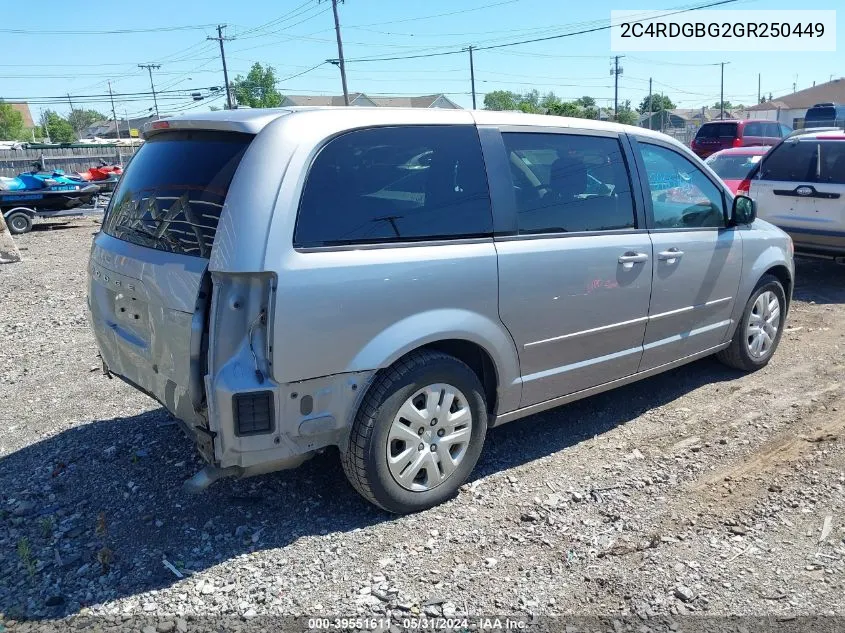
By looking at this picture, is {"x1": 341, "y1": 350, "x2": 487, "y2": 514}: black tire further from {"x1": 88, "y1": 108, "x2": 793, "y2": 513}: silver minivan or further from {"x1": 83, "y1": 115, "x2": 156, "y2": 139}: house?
{"x1": 83, "y1": 115, "x2": 156, "y2": 139}: house

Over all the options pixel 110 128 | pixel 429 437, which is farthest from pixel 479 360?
pixel 110 128

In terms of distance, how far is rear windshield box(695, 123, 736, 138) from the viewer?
73.9ft

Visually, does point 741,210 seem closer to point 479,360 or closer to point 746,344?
point 746,344

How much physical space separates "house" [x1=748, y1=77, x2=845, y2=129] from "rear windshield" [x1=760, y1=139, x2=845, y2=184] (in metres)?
60.5

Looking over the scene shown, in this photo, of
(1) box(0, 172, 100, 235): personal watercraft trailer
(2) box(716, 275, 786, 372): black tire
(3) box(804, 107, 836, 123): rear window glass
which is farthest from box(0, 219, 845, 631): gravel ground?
(3) box(804, 107, 836, 123): rear window glass

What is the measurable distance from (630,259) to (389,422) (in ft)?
6.13

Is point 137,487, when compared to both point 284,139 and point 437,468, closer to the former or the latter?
point 437,468

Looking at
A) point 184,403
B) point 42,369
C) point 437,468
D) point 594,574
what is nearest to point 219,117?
point 184,403

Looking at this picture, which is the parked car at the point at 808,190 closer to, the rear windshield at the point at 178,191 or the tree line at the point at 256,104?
the rear windshield at the point at 178,191

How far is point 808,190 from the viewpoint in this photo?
8.41 m

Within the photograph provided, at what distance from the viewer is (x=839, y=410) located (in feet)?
16.0

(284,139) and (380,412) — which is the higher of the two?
(284,139)

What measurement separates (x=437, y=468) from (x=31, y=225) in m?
15.8

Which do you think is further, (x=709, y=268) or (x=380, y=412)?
(x=709, y=268)
